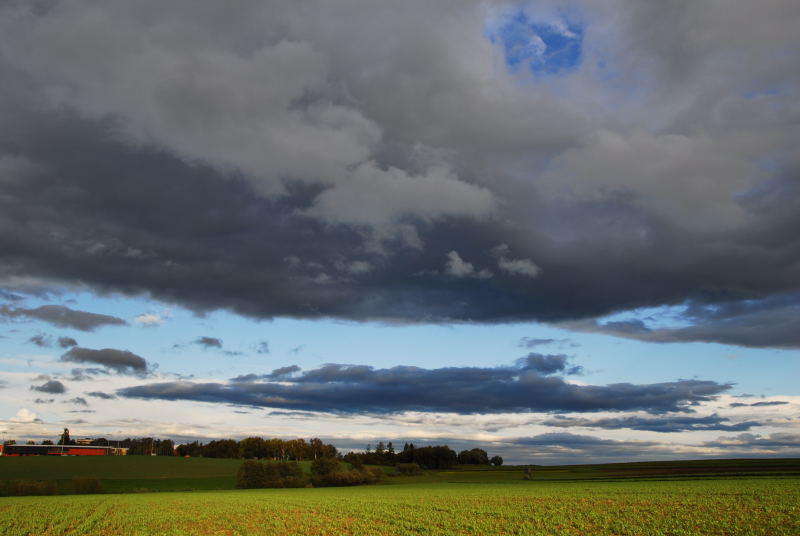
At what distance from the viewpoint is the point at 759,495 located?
A: 56.1m

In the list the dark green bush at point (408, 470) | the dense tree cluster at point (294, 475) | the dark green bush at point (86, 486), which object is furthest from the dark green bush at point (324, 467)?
the dark green bush at point (86, 486)

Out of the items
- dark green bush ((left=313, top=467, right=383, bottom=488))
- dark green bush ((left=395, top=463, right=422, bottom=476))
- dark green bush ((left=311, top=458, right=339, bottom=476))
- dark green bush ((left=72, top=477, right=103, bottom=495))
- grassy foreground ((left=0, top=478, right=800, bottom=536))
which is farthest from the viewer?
dark green bush ((left=395, top=463, right=422, bottom=476))

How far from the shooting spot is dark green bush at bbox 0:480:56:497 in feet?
323

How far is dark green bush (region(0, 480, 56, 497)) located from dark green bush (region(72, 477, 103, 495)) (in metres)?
6.41

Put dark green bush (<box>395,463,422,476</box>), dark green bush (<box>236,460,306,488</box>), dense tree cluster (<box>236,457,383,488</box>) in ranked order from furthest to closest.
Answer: dark green bush (<box>395,463,422,476</box>), dense tree cluster (<box>236,457,383,488</box>), dark green bush (<box>236,460,306,488</box>)

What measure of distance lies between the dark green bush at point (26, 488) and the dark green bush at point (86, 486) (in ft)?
21.0

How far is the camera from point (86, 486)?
109 metres

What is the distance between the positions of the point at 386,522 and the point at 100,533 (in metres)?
20.5

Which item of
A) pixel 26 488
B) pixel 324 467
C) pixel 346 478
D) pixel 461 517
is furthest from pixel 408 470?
pixel 461 517

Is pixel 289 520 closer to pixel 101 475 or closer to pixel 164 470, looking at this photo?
pixel 101 475

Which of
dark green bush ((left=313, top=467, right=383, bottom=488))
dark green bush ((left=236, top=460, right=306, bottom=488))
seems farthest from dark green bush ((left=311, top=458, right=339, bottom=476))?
dark green bush ((left=236, top=460, right=306, bottom=488))

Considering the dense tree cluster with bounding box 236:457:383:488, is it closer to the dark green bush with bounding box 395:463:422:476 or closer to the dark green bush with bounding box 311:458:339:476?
the dark green bush with bounding box 311:458:339:476

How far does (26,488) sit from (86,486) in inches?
452

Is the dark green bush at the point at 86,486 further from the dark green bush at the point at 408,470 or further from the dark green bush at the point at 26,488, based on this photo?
the dark green bush at the point at 408,470
